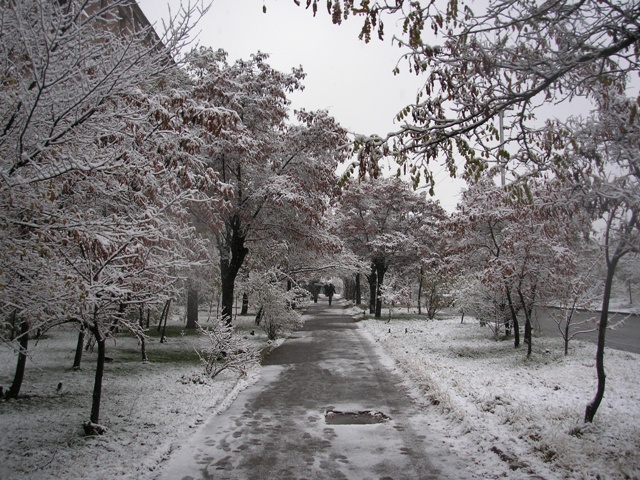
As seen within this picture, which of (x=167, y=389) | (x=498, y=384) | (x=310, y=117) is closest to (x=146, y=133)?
(x=167, y=389)

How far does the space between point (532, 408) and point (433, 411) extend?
1.69m

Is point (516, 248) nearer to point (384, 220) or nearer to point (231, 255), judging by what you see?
point (231, 255)

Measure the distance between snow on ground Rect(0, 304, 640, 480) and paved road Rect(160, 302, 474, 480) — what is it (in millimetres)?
353

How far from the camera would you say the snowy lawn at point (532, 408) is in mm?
5633

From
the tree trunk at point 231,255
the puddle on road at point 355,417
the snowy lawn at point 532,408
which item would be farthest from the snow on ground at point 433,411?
the tree trunk at point 231,255

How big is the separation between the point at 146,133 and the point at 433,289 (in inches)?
998

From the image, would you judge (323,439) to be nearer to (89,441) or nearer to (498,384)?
(89,441)

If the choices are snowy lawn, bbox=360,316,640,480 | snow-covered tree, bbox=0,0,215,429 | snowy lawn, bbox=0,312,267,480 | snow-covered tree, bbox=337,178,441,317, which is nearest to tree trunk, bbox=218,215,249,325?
snowy lawn, bbox=0,312,267,480

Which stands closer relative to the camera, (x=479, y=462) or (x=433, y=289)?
(x=479, y=462)

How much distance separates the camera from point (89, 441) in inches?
251

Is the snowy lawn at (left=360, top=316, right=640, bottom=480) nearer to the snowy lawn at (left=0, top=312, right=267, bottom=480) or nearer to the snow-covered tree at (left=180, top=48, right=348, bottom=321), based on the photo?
the snowy lawn at (left=0, top=312, right=267, bottom=480)

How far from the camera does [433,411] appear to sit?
27.3ft

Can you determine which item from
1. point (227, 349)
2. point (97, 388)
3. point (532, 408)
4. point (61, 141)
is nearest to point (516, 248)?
point (532, 408)

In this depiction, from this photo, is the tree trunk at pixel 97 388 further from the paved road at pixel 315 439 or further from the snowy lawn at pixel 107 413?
the paved road at pixel 315 439
